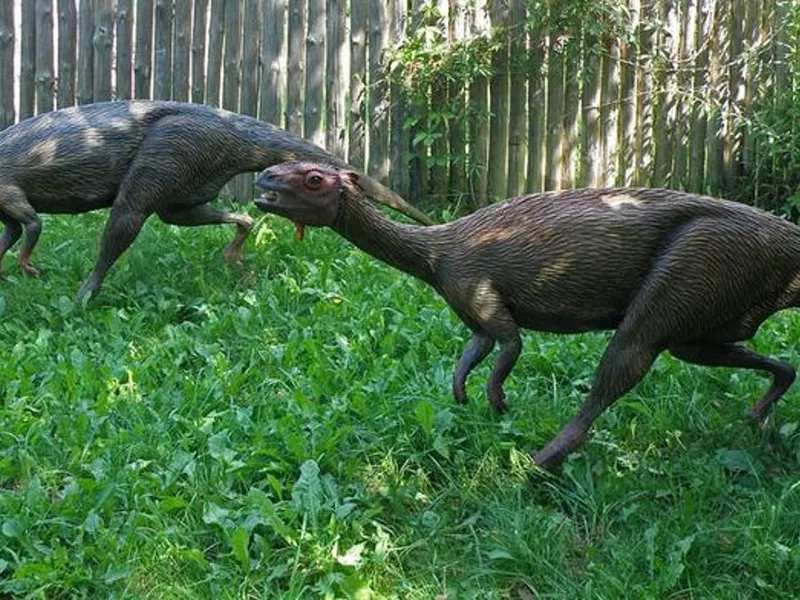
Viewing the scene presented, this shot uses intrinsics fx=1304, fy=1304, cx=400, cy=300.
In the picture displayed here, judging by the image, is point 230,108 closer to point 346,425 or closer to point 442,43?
point 442,43

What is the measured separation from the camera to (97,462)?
5.37 m

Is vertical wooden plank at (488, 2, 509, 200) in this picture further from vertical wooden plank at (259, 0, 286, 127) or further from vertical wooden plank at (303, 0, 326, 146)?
vertical wooden plank at (259, 0, 286, 127)

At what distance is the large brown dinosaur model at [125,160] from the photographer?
7598 mm

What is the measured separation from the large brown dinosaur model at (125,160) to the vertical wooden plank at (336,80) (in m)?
2.30

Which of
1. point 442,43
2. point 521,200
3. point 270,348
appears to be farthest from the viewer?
point 442,43

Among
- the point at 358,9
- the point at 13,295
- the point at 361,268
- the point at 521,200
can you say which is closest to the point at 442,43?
the point at 358,9

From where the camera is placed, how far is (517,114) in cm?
986

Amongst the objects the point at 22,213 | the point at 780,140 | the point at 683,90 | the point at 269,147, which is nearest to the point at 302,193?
the point at 269,147

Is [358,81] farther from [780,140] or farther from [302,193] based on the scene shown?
[302,193]

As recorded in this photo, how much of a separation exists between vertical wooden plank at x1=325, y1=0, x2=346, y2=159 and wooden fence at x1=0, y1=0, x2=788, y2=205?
0.4 inches

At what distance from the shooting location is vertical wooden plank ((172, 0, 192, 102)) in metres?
10.5

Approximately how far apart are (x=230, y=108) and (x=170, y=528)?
19.9ft

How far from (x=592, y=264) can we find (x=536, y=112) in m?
5.12

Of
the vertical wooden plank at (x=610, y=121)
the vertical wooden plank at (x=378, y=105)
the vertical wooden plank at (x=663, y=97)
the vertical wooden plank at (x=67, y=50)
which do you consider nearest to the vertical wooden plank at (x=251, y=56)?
the vertical wooden plank at (x=378, y=105)
